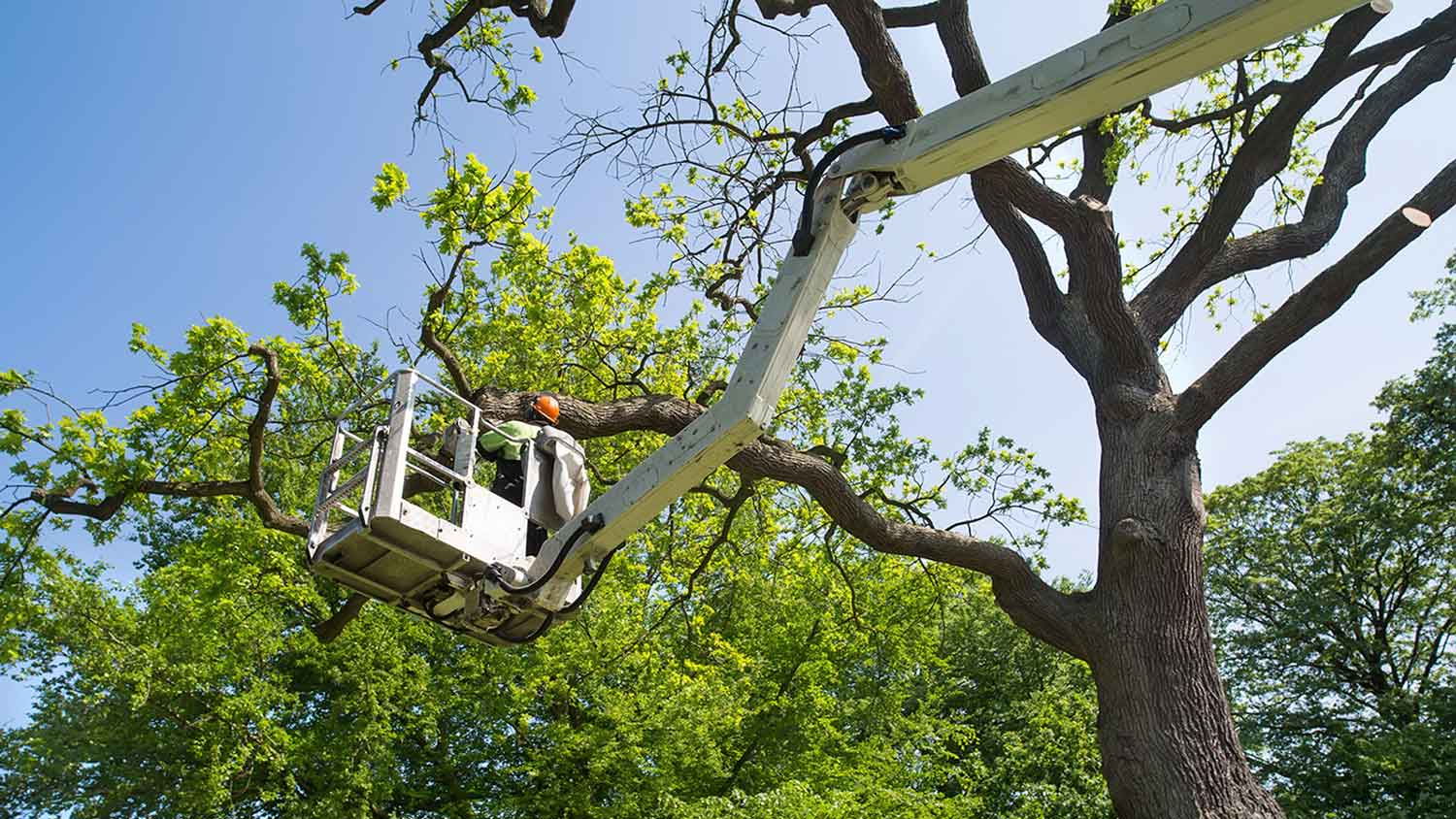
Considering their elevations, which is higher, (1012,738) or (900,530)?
(1012,738)

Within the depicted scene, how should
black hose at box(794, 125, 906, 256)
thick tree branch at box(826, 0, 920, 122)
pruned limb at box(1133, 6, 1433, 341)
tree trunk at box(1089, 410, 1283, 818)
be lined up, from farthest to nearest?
pruned limb at box(1133, 6, 1433, 341), thick tree branch at box(826, 0, 920, 122), tree trunk at box(1089, 410, 1283, 818), black hose at box(794, 125, 906, 256)

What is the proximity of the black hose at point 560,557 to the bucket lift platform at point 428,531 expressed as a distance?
0.11m

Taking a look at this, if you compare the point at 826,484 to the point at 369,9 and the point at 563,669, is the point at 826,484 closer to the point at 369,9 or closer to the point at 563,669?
the point at 369,9

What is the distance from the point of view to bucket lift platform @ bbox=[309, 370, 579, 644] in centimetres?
639

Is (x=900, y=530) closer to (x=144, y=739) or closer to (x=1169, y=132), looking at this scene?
(x=1169, y=132)

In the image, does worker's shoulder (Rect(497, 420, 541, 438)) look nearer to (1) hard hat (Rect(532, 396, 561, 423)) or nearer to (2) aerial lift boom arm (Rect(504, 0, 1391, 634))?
(1) hard hat (Rect(532, 396, 561, 423))

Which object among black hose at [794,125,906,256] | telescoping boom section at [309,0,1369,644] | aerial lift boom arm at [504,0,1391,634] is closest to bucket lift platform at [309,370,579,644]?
telescoping boom section at [309,0,1369,644]

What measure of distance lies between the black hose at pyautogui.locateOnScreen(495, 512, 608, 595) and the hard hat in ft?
5.72

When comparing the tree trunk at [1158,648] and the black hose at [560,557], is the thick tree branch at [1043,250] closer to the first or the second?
the tree trunk at [1158,648]

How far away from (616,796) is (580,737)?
54.2 inches

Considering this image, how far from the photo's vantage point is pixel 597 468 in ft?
44.7

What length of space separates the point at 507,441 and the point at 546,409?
0.79 metres

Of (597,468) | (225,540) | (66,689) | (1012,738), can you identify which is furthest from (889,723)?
(66,689)

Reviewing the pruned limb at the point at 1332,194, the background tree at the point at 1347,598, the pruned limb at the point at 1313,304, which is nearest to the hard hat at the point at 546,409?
the pruned limb at the point at 1313,304
